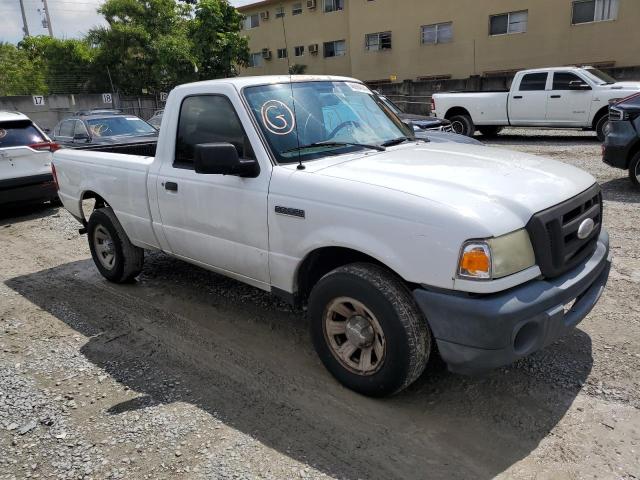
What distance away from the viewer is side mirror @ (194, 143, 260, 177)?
332 cm

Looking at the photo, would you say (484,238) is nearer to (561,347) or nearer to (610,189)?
(561,347)

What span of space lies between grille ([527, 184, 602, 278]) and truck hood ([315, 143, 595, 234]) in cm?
5

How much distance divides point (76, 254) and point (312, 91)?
4.40 m

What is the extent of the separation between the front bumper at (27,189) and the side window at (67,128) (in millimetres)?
2893

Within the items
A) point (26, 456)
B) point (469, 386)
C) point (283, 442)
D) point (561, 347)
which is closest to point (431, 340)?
point (469, 386)

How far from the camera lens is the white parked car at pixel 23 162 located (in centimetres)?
858

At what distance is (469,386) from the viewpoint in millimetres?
3410

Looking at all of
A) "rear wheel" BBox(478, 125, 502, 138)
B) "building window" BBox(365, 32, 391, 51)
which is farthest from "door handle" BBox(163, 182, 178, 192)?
"building window" BBox(365, 32, 391, 51)

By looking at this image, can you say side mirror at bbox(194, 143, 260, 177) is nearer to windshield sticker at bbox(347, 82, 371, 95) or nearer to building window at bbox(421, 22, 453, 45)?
windshield sticker at bbox(347, 82, 371, 95)

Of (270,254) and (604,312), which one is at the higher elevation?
(270,254)

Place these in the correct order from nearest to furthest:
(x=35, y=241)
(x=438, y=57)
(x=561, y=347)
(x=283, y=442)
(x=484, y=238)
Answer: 1. (x=484, y=238)
2. (x=283, y=442)
3. (x=561, y=347)
4. (x=35, y=241)
5. (x=438, y=57)

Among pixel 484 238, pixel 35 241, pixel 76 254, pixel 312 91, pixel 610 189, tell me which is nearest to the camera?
pixel 484 238

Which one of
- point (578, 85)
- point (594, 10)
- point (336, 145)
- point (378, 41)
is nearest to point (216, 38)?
point (378, 41)

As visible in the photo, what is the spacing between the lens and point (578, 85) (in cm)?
1354
